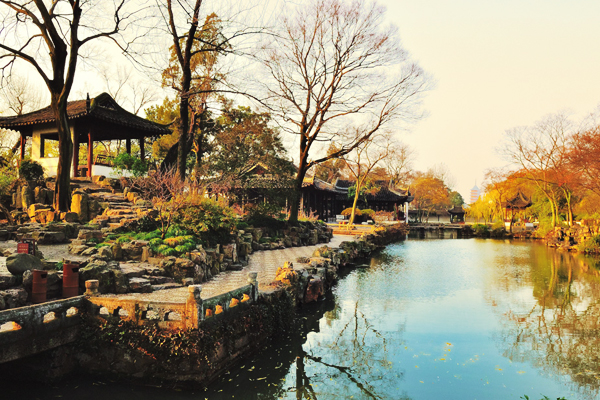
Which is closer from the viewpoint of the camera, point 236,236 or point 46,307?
point 46,307

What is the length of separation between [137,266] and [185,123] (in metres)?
6.88

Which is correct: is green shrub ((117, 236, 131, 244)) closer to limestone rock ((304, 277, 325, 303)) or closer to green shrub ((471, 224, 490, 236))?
limestone rock ((304, 277, 325, 303))

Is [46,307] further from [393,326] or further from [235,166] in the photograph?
[235,166]

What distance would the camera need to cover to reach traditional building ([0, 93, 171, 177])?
679 inches

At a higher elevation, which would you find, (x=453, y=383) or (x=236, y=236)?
(x=236, y=236)

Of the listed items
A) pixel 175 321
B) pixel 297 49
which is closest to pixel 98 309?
pixel 175 321

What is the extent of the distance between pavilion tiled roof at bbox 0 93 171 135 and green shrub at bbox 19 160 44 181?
7.20 ft

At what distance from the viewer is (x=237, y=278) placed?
10.0 metres

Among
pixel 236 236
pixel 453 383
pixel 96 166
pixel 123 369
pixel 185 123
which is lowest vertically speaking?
pixel 453 383

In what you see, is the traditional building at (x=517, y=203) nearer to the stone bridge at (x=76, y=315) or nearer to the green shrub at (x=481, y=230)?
the green shrub at (x=481, y=230)

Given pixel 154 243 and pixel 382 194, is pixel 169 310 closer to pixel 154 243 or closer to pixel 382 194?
pixel 154 243

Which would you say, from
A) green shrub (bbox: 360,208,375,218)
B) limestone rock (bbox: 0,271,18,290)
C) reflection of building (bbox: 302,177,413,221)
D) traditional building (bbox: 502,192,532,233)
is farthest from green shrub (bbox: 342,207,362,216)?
limestone rock (bbox: 0,271,18,290)

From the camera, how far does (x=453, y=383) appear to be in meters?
6.60

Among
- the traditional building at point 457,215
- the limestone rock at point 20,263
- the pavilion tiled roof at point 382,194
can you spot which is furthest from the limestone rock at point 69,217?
the traditional building at point 457,215
